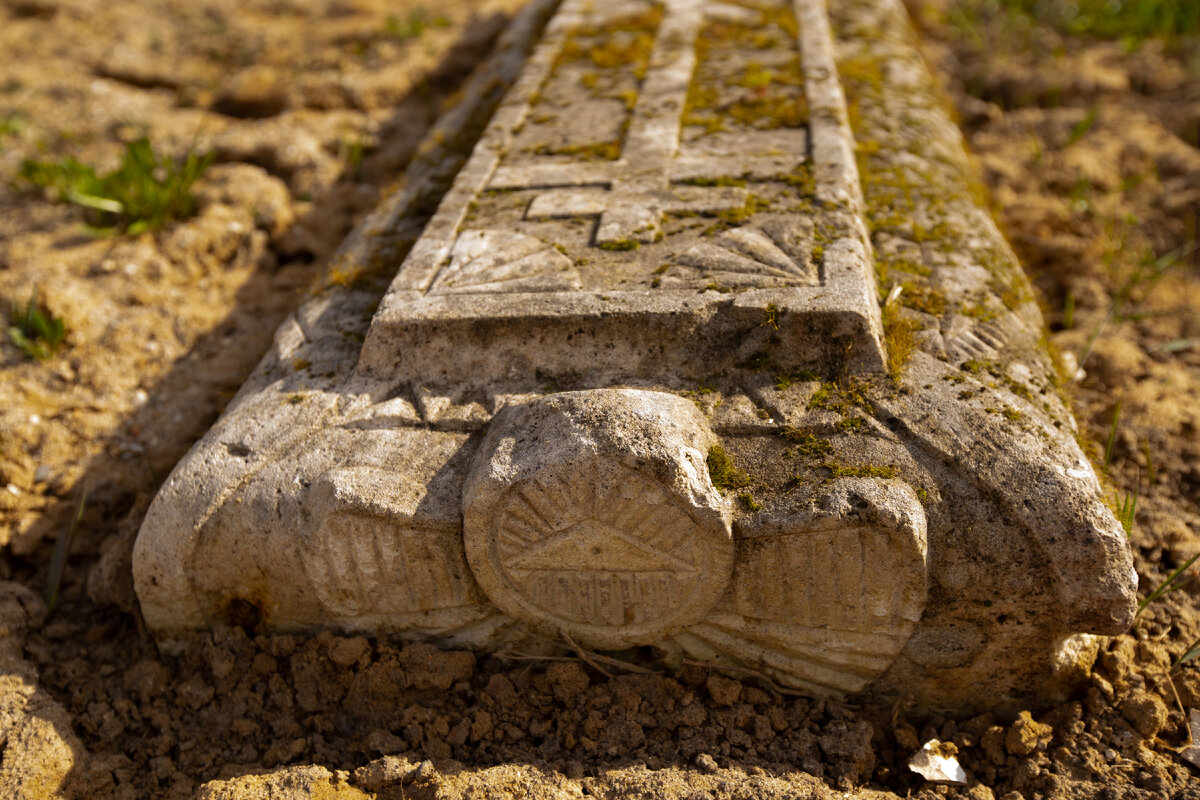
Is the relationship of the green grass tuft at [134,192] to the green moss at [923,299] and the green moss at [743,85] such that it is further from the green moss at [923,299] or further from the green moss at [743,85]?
the green moss at [923,299]

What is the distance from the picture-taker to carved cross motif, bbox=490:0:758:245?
2.80 metres

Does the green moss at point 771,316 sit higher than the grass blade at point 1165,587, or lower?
higher

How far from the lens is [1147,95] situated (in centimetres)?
511

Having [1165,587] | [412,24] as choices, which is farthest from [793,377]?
[412,24]

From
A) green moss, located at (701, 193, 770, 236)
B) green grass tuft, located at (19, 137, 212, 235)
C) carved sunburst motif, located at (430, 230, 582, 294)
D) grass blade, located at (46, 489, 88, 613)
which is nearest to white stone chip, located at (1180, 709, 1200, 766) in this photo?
green moss, located at (701, 193, 770, 236)

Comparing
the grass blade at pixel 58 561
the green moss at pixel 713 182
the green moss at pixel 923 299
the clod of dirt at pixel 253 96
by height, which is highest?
the green moss at pixel 713 182

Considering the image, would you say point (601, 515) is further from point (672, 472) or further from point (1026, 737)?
point (1026, 737)

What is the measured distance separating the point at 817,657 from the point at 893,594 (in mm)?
265

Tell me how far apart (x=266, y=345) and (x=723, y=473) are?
2111 millimetres

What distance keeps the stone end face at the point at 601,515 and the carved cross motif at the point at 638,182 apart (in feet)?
2.54

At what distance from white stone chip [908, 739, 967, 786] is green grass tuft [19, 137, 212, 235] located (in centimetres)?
348

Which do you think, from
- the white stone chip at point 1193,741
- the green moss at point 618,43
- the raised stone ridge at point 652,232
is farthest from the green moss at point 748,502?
the green moss at point 618,43

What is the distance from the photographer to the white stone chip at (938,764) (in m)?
2.17

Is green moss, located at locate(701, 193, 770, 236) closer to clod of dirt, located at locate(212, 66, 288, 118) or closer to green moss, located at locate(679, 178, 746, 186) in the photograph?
green moss, located at locate(679, 178, 746, 186)
